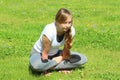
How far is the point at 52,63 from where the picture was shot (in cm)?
981

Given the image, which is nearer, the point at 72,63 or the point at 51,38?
the point at 51,38

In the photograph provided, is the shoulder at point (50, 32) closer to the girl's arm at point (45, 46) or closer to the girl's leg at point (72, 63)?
the girl's arm at point (45, 46)

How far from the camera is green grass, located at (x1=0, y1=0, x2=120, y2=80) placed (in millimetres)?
10094

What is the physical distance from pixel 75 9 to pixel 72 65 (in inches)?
443

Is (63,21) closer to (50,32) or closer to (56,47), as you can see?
(50,32)

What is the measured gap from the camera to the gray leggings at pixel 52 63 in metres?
9.66

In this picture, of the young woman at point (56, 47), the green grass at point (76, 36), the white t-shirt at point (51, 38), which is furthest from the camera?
the green grass at point (76, 36)

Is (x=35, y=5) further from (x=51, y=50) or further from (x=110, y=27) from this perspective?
(x=51, y=50)

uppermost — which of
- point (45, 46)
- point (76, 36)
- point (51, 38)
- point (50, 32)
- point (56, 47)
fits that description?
point (50, 32)

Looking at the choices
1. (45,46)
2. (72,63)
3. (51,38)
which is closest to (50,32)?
(51,38)

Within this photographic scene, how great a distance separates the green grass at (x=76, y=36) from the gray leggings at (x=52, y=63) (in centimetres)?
20

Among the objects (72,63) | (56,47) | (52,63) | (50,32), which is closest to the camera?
(50,32)

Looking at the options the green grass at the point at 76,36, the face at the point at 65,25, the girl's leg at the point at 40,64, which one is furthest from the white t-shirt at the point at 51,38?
the green grass at the point at 76,36

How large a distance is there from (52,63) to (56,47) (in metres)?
0.46
